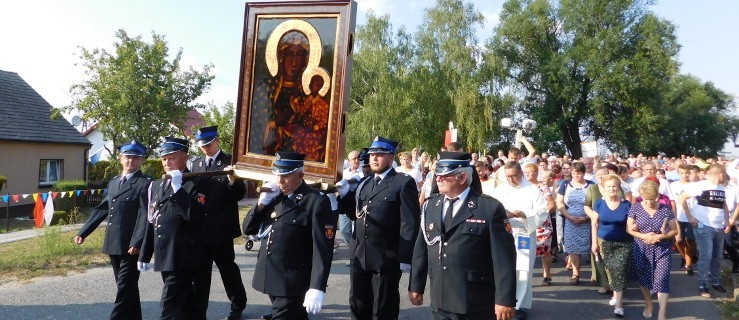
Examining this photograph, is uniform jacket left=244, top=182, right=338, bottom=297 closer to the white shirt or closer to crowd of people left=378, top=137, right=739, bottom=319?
crowd of people left=378, top=137, right=739, bottom=319

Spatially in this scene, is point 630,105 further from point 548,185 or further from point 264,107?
point 264,107

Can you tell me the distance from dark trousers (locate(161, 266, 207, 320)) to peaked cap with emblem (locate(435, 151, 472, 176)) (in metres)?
2.53

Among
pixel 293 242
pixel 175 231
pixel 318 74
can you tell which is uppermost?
pixel 318 74

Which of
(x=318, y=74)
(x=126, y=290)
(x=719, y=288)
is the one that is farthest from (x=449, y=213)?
(x=719, y=288)

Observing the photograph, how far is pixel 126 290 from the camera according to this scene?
5.16m

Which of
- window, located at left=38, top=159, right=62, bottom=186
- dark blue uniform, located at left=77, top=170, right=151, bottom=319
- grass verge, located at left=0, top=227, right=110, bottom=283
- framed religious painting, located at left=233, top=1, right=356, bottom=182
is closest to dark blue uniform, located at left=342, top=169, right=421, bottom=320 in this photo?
Result: framed religious painting, located at left=233, top=1, right=356, bottom=182

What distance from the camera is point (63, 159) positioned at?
75.8ft

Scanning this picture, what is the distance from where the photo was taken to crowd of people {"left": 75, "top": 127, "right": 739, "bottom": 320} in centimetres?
375

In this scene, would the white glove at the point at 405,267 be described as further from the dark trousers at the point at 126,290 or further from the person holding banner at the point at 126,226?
the dark trousers at the point at 126,290

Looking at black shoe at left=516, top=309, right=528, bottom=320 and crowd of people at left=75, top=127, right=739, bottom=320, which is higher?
crowd of people at left=75, top=127, right=739, bottom=320

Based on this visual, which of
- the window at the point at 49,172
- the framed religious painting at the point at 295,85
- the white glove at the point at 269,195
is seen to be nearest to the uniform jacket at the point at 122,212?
the framed religious painting at the point at 295,85

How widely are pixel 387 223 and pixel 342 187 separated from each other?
526mm

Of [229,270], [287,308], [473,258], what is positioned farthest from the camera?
[229,270]

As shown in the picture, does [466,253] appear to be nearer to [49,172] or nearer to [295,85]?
[295,85]
